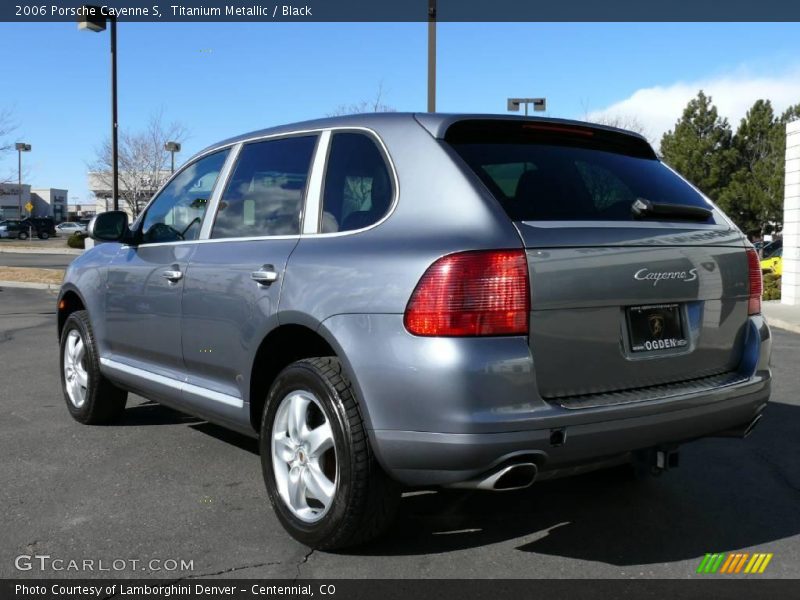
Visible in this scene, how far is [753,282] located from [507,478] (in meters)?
1.60

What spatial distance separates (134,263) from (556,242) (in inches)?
114

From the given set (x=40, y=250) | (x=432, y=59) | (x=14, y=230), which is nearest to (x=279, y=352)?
(x=432, y=59)

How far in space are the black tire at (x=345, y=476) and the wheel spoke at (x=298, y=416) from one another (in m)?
0.06

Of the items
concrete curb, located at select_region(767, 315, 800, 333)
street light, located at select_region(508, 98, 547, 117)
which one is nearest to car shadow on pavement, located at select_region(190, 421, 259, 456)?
concrete curb, located at select_region(767, 315, 800, 333)

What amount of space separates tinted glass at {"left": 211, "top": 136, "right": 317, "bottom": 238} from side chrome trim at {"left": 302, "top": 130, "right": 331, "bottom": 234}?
0.05 meters

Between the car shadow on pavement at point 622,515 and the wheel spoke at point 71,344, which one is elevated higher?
the wheel spoke at point 71,344

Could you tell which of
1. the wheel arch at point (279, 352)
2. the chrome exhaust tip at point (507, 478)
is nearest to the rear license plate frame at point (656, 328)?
the chrome exhaust tip at point (507, 478)

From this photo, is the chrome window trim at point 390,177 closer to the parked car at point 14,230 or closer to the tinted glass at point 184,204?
the tinted glass at point 184,204

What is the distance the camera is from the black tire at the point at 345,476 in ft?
10.6

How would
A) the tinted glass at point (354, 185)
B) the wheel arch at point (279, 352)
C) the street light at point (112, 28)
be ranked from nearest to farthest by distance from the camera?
the tinted glass at point (354, 185)
the wheel arch at point (279, 352)
the street light at point (112, 28)

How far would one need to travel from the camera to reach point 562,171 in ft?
11.8

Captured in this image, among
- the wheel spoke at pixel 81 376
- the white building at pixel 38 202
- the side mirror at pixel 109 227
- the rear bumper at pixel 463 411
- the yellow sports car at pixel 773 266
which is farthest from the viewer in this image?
the white building at pixel 38 202

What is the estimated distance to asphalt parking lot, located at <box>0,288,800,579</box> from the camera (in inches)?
136
